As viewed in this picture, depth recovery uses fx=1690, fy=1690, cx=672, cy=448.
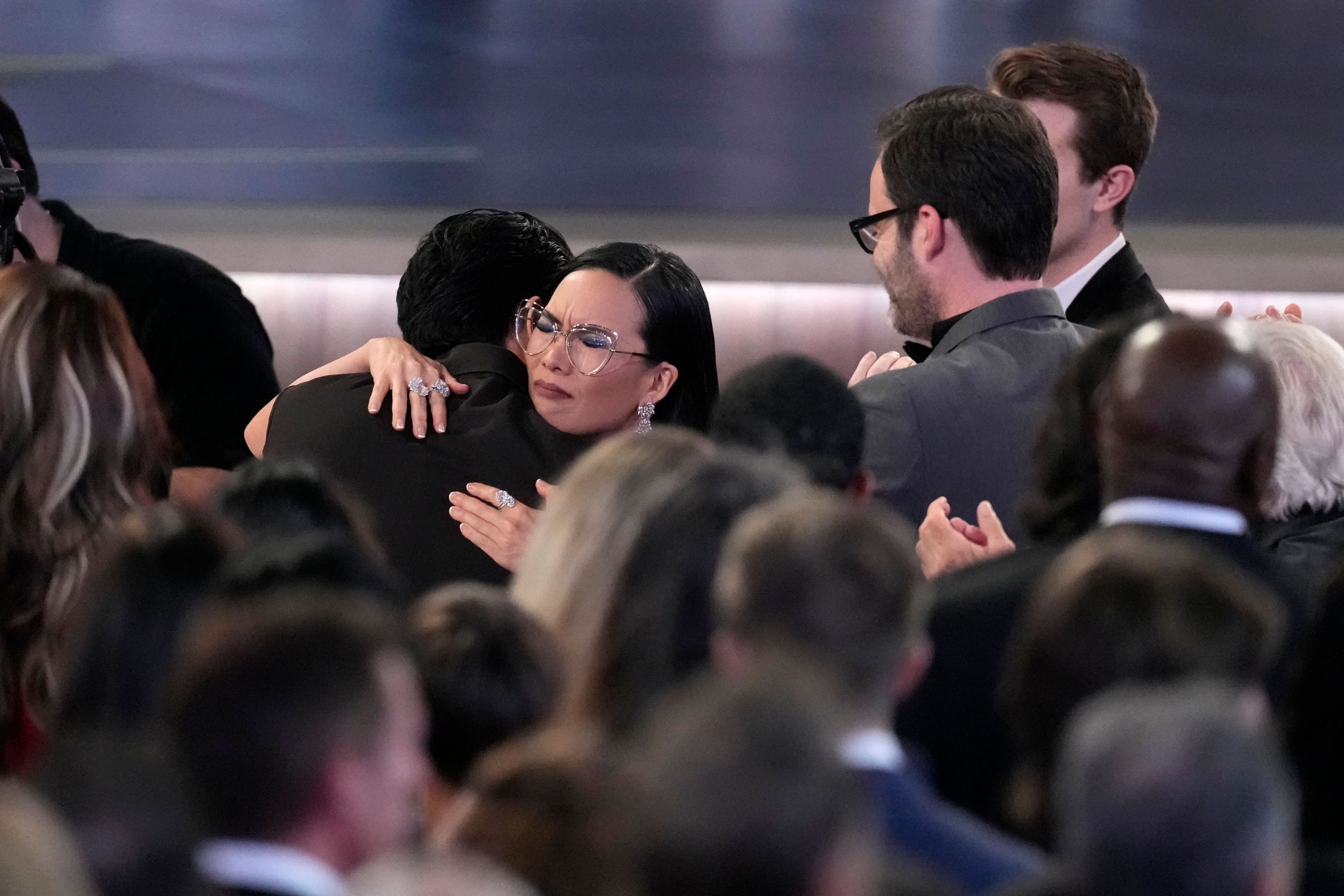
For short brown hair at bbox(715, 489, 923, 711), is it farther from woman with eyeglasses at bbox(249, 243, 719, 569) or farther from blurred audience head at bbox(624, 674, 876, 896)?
woman with eyeglasses at bbox(249, 243, 719, 569)

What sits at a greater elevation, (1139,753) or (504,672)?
(1139,753)

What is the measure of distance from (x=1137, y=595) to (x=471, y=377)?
57.4 inches

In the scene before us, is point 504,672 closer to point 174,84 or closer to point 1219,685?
point 1219,685

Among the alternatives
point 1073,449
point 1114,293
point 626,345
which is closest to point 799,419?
point 1073,449

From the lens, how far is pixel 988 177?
2381 millimetres

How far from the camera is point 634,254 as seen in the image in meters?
2.48

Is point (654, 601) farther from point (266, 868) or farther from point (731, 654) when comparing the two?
point (266, 868)

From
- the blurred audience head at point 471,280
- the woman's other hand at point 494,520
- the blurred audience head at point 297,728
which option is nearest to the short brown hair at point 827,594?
the blurred audience head at point 297,728

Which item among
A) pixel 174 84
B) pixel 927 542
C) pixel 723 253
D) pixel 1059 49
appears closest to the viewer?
pixel 927 542

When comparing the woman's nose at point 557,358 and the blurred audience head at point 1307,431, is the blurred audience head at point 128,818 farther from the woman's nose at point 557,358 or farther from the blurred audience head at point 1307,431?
the blurred audience head at point 1307,431

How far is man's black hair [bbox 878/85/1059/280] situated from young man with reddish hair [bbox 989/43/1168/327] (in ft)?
1.74

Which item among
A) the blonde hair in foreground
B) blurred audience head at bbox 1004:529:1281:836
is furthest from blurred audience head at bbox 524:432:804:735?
blurred audience head at bbox 1004:529:1281:836

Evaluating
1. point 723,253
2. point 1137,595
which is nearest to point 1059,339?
point 1137,595

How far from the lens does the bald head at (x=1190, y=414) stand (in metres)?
1.42
